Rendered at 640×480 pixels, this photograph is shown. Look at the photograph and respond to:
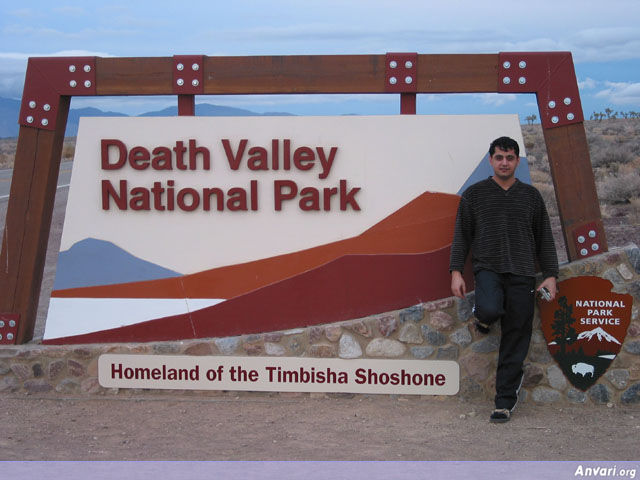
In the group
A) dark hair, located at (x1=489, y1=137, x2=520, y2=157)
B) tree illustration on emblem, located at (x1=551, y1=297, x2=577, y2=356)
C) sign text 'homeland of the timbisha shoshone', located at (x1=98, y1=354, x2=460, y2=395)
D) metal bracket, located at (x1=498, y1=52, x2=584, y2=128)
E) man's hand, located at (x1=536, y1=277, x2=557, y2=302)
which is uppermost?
metal bracket, located at (x1=498, y1=52, x2=584, y2=128)

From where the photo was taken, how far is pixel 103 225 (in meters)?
6.31

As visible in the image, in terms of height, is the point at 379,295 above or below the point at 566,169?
below

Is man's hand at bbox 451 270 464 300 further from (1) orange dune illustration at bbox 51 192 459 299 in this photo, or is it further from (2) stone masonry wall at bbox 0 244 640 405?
(1) orange dune illustration at bbox 51 192 459 299

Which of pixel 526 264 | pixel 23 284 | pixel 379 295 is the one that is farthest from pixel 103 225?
pixel 526 264

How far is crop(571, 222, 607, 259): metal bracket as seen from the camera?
5980mm

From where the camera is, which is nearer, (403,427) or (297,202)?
(403,427)

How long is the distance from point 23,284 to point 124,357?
3.53ft

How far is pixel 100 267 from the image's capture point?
6316mm

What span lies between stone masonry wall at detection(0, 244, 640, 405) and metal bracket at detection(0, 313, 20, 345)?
4.36 ft

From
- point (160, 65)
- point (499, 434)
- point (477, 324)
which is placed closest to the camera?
point (499, 434)

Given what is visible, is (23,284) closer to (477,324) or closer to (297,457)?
(297,457)

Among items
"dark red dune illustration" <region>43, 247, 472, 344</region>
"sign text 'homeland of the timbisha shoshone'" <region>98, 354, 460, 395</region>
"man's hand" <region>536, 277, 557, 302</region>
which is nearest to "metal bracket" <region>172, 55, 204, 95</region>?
"dark red dune illustration" <region>43, 247, 472, 344</region>

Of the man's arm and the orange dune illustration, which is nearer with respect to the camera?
the man's arm

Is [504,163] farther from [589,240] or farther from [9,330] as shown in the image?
[9,330]
